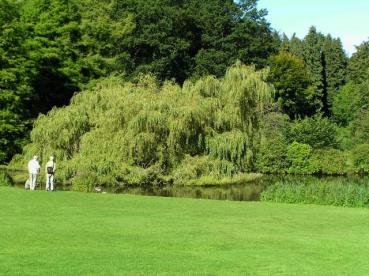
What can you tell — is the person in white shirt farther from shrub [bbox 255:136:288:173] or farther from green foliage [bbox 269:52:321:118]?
green foliage [bbox 269:52:321:118]

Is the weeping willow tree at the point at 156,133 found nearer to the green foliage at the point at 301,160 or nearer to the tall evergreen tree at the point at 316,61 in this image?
the green foliage at the point at 301,160

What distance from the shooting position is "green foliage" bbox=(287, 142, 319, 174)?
4450 centimetres

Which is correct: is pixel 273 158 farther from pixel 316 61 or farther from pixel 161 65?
pixel 316 61

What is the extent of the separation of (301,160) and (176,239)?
112 ft

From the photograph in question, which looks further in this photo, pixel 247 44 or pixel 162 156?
pixel 247 44

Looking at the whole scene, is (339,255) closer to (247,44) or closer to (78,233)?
(78,233)

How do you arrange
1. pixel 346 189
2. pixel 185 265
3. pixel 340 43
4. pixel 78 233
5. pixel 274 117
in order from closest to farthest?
pixel 185 265
pixel 78 233
pixel 346 189
pixel 274 117
pixel 340 43

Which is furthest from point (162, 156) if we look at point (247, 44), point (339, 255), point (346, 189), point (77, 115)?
point (247, 44)

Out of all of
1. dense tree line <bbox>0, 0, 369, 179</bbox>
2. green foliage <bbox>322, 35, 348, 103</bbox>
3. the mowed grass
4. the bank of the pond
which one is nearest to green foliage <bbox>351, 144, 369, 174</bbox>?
dense tree line <bbox>0, 0, 369, 179</bbox>

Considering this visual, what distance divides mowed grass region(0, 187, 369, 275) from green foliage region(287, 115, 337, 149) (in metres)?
28.3

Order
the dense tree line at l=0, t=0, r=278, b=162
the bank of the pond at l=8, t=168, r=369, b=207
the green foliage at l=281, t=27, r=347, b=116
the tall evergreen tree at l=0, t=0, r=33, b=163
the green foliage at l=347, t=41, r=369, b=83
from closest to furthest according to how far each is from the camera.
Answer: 1. the bank of the pond at l=8, t=168, r=369, b=207
2. the tall evergreen tree at l=0, t=0, r=33, b=163
3. the dense tree line at l=0, t=0, r=278, b=162
4. the green foliage at l=281, t=27, r=347, b=116
5. the green foliage at l=347, t=41, r=369, b=83

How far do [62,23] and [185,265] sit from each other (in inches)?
1512

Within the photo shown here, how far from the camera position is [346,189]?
73.4ft

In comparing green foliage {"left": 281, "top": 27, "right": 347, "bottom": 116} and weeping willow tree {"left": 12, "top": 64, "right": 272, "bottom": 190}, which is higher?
green foliage {"left": 281, "top": 27, "right": 347, "bottom": 116}
